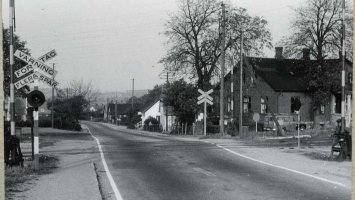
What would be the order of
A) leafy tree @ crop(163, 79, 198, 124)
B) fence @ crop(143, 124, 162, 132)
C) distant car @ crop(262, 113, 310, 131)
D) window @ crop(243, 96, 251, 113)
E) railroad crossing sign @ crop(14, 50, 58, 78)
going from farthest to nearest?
fence @ crop(143, 124, 162, 132)
window @ crop(243, 96, 251, 113)
leafy tree @ crop(163, 79, 198, 124)
distant car @ crop(262, 113, 310, 131)
railroad crossing sign @ crop(14, 50, 58, 78)

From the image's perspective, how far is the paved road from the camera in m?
10.8

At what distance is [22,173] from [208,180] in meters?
5.20

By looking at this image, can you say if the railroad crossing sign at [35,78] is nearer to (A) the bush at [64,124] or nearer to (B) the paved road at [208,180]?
(B) the paved road at [208,180]

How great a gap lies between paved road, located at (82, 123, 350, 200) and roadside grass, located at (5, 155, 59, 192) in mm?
1914

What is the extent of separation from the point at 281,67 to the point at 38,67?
47450mm

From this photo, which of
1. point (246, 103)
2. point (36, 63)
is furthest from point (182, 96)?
point (36, 63)

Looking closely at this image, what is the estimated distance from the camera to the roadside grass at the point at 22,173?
12470mm

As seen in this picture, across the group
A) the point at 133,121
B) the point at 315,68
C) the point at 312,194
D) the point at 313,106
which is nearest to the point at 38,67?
the point at 312,194

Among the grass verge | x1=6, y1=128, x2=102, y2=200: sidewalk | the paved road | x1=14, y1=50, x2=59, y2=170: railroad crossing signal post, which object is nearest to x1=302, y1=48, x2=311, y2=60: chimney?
the paved road

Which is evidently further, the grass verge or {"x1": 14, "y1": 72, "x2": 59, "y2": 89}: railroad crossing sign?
{"x1": 14, "y1": 72, "x2": 59, "y2": 89}: railroad crossing sign

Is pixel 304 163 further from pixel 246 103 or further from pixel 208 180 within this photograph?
pixel 246 103

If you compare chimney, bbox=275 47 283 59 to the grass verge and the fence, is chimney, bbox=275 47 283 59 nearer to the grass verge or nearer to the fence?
the fence

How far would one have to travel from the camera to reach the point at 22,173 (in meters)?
14.4

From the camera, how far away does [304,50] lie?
175 feet
